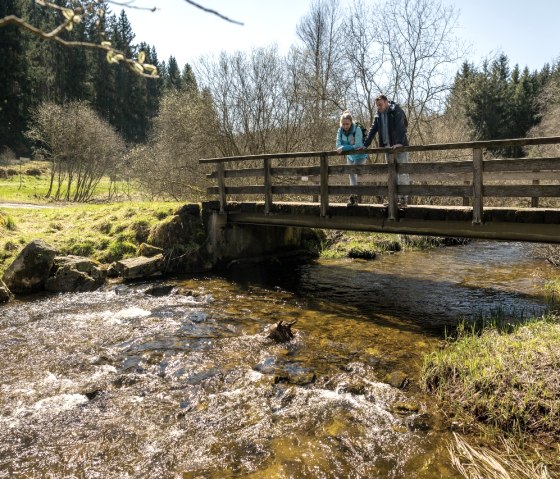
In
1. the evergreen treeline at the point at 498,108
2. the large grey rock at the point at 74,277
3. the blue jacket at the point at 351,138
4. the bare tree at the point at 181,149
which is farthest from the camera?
the evergreen treeline at the point at 498,108

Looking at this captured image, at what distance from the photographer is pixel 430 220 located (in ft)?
28.2

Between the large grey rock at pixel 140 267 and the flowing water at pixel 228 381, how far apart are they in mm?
638

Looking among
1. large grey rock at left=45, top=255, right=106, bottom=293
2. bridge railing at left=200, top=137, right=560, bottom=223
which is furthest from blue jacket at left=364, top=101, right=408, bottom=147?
large grey rock at left=45, top=255, right=106, bottom=293

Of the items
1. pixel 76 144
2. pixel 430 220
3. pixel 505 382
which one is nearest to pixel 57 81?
pixel 76 144

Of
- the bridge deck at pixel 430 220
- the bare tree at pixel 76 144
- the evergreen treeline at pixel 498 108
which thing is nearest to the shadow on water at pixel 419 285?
the bridge deck at pixel 430 220

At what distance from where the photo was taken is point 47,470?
13.7ft

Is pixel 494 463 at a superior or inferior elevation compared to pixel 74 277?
inferior

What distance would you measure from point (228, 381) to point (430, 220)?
498 centimetres

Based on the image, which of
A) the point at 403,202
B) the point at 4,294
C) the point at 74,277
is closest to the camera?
the point at 403,202

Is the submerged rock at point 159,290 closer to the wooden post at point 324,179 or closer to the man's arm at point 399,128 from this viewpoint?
the wooden post at point 324,179

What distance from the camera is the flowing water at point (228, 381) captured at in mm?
4336

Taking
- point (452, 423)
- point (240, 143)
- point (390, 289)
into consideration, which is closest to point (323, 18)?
point (240, 143)

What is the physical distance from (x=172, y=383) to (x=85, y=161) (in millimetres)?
27141

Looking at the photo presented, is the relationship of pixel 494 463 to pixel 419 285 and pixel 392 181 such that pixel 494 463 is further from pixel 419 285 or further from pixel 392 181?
pixel 419 285
